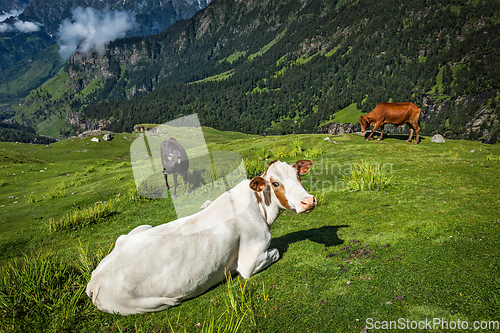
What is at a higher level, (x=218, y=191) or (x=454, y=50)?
(x=454, y=50)

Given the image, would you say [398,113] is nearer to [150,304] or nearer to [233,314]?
[233,314]

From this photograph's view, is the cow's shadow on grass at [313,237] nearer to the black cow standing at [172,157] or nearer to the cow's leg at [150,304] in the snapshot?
the cow's leg at [150,304]

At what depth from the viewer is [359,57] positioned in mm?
183625

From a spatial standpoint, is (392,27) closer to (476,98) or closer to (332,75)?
(332,75)

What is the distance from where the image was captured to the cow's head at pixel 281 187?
442 cm

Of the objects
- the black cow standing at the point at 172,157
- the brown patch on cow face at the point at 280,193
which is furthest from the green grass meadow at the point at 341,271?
the black cow standing at the point at 172,157

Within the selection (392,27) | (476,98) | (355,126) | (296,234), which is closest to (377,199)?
(296,234)

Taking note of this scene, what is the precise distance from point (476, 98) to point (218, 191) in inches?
6006

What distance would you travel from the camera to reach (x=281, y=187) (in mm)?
4602

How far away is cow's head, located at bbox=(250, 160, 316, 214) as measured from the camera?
4415 millimetres

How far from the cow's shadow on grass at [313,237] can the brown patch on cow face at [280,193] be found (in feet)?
4.28

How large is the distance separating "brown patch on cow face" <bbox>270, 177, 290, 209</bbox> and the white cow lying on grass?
19 millimetres

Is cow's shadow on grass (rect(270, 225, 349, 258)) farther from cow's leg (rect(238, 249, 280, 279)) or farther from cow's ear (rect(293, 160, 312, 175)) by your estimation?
cow's ear (rect(293, 160, 312, 175))

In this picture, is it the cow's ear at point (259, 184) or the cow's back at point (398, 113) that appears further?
the cow's back at point (398, 113)
